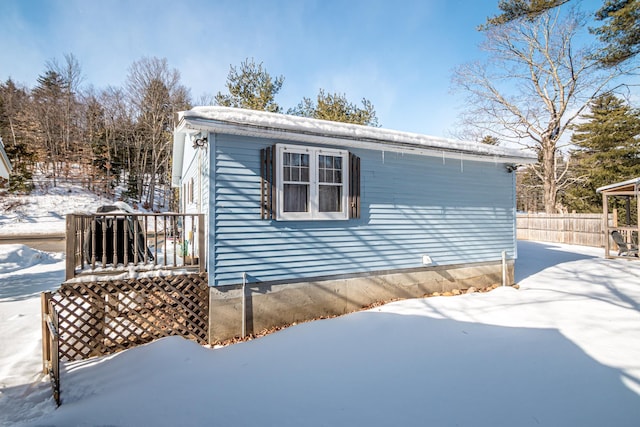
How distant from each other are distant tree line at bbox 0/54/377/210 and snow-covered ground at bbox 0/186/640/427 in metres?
21.6

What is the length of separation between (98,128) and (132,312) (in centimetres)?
2721

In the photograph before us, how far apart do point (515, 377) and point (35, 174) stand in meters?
31.9

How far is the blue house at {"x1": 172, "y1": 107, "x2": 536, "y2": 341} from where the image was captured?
4.75 meters

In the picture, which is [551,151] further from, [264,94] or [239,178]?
[239,178]

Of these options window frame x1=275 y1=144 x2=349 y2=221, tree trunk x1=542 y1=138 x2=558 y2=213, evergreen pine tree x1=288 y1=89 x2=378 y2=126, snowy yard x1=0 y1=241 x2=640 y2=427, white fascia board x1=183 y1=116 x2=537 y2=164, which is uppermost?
evergreen pine tree x1=288 y1=89 x2=378 y2=126

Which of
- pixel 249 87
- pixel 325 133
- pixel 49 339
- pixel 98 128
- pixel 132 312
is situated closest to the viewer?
pixel 49 339

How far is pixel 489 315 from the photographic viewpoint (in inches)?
192

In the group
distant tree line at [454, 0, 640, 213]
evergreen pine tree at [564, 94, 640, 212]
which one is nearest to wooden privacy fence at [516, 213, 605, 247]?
distant tree line at [454, 0, 640, 213]

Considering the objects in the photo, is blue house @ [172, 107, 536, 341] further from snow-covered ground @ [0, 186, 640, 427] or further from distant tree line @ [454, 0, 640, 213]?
distant tree line @ [454, 0, 640, 213]

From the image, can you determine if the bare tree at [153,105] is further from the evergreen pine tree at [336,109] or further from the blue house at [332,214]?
the blue house at [332,214]

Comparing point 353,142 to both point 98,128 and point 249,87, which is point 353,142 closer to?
point 249,87

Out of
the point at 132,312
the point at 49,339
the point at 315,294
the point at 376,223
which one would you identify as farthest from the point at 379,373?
the point at 49,339

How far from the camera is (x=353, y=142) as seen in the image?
216 inches

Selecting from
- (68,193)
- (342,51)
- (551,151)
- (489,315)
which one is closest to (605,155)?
(551,151)
